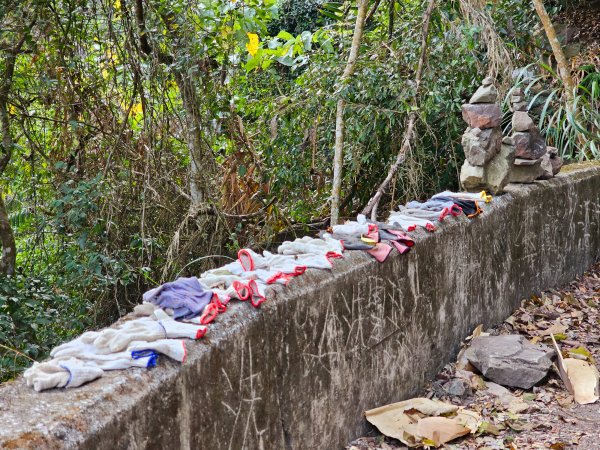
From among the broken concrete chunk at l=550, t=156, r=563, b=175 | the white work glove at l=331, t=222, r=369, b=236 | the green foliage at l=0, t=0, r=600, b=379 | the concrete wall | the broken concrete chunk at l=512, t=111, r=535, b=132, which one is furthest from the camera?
the broken concrete chunk at l=550, t=156, r=563, b=175

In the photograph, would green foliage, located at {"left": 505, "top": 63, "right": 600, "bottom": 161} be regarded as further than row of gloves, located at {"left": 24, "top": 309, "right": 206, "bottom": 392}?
Yes

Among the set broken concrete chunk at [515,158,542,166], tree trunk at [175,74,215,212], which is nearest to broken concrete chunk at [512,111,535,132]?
broken concrete chunk at [515,158,542,166]

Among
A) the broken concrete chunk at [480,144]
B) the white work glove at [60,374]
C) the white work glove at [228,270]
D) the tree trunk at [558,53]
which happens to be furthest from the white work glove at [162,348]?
the tree trunk at [558,53]

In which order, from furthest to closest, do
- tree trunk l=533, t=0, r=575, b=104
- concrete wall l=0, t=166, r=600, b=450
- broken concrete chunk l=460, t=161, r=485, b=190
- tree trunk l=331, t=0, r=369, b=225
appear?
tree trunk l=533, t=0, r=575, b=104
tree trunk l=331, t=0, r=369, b=225
broken concrete chunk l=460, t=161, r=485, b=190
concrete wall l=0, t=166, r=600, b=450

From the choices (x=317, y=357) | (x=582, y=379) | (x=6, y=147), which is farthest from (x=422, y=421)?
(x=6, y=147)

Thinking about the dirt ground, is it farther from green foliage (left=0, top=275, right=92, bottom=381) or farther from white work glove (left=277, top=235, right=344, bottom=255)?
green foliage (left=0, top=275, right=92, bottom=381)

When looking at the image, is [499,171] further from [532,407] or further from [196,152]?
[196,152]

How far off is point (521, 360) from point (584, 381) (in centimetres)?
47

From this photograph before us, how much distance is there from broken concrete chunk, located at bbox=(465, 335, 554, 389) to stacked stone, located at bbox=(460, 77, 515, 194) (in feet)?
5.36

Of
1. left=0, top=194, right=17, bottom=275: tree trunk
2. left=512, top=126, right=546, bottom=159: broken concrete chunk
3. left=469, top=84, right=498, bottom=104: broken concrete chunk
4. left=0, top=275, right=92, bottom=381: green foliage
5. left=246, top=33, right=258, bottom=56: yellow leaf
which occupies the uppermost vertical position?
left=246, top=33, right=258, bottom=56: yellow leaf

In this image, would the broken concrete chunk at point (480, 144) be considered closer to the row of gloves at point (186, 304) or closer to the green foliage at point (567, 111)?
the row of gloves at point (186, 304)

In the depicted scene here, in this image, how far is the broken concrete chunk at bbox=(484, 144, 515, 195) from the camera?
6656 mm

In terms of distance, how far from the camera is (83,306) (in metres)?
5.93

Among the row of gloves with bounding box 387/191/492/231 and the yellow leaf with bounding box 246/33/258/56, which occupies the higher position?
the yellow leaf with bounding box 246/33/258/56
